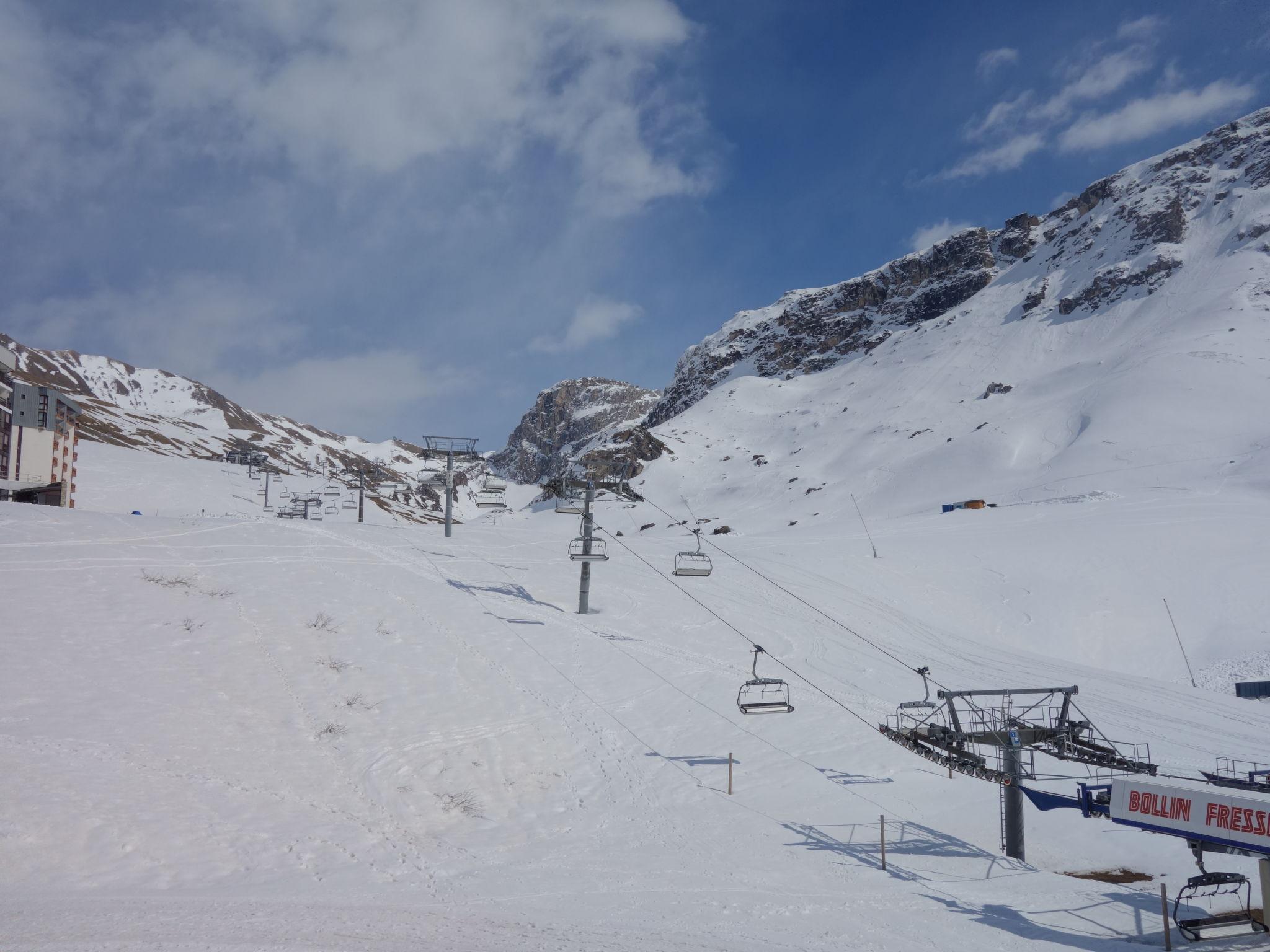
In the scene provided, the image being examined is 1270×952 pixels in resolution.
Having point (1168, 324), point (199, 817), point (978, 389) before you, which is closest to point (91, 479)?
point (199, 817)

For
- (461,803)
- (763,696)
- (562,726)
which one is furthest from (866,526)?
(461,803)

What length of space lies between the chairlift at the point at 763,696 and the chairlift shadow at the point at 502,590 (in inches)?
359

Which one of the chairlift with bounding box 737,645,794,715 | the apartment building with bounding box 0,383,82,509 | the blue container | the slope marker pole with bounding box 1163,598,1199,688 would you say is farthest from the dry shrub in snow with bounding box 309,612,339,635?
the apartment building with bounding box 0,383,82,509

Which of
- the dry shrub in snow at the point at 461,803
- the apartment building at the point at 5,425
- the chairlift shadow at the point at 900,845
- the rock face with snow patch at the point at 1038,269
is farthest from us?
the rock face with snow patch at the point at 1038,269

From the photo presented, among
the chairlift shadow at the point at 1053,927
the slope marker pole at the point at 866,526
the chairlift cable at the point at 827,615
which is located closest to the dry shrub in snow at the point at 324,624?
the chairlift cable at the point at 827,615

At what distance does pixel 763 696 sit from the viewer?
23781mm

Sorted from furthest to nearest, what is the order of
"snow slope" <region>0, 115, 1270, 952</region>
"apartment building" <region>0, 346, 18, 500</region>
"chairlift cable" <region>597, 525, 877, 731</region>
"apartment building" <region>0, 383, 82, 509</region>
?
"apartment building" <region>0, 383, 82, 509</region>, "apartment building" <region>0, 346, 18, 500</region>, "chairlift cable" <region>597, 525, 877, 731</region>, "snow slope" <region>0, 115, 1270, 952</region>

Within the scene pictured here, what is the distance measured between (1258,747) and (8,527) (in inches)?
1704

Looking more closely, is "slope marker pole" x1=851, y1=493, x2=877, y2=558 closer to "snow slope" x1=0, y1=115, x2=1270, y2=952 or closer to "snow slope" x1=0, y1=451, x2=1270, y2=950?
"snow slope" x1=0, y1=115, x2=1270, y2=952

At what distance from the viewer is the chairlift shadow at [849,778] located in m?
19.4

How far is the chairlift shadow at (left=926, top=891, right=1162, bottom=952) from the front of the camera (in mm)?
11406

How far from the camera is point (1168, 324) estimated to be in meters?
109

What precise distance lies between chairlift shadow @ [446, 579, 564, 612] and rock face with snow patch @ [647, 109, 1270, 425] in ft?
420

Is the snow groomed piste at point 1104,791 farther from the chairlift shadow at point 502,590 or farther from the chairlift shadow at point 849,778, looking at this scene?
the chairlift shadow at point 502,590
